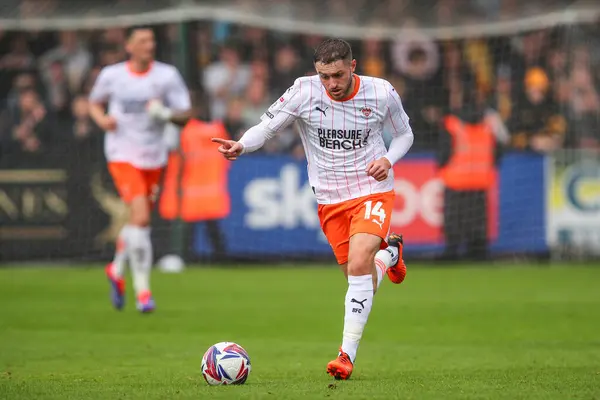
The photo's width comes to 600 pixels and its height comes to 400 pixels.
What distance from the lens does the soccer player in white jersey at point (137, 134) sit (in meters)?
12.3

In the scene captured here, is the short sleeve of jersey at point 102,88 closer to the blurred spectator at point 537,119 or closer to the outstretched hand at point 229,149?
the outstretched hand at point 229,149

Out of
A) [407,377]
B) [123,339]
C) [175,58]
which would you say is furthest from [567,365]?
[175,58]

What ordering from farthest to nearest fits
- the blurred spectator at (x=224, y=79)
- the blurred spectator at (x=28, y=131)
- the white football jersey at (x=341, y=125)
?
the blurred spectator at (x=224, y=79) < the blurred spectator at (x=28, y=131) < the white football jersey at (x=341, y=125)

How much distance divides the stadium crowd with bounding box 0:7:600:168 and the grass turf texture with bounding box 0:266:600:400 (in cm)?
231

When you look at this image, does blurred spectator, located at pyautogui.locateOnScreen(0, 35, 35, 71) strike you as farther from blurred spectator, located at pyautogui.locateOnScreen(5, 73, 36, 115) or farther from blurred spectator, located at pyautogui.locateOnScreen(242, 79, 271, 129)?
blurred spectator, located at pyautogui.locateOnScreen(242, 79, 271, 129)

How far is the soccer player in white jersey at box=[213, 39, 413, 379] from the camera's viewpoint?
7.63m

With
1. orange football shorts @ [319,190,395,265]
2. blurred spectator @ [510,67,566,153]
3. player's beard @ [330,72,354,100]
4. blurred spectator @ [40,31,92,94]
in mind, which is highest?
player's beard @ [330,72,354,100]

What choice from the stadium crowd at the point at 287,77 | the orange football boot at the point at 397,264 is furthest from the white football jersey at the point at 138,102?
the stadium crowd at the point at 287,77

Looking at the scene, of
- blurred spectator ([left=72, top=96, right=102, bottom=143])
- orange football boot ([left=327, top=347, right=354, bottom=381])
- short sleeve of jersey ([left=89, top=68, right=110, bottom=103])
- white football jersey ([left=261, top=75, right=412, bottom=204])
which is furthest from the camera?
blurred spectator ([left=72, top=96, right=102, bottom=143])

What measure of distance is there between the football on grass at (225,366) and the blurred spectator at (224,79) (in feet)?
37.6

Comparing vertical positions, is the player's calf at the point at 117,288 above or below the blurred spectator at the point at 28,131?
below

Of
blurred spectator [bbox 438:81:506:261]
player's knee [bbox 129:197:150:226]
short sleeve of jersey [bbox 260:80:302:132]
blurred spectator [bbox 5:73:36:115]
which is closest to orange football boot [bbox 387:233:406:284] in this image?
short sleeve of jersey [bbox 260:80:302:132]

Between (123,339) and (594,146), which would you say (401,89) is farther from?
(123,339)

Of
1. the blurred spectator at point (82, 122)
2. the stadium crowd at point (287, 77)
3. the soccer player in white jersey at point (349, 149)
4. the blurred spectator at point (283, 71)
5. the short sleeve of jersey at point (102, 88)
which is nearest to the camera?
the soccer player in white jersey at point (349, 149)
